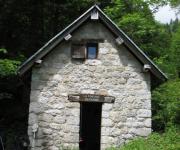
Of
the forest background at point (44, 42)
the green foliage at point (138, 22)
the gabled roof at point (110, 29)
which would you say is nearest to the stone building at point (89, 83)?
the gabled roof at point (110, 29)

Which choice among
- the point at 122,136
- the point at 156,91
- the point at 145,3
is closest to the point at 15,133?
the point at 122,136

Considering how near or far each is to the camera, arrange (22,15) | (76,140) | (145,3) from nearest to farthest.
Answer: (76,140) < (22,15) < (145,3)

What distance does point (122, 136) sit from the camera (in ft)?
47.1

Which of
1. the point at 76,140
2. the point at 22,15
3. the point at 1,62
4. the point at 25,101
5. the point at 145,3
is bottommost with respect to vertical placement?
the point at 76,140

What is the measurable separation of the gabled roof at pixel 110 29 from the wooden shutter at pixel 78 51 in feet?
2.03

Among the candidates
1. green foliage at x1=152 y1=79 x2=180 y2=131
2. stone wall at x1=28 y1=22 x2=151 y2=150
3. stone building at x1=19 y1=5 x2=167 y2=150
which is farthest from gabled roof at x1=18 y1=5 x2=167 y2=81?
green foliage at x1=152 y1=79 x2=180 y2=131

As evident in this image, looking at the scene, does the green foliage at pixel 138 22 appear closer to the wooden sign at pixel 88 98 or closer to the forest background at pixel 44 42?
the forest background at pixel 44 42

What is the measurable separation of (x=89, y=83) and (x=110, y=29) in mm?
2177

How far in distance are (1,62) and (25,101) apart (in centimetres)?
608

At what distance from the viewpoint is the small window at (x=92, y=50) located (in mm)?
14781

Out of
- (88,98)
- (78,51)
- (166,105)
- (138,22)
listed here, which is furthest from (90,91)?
(138,22)

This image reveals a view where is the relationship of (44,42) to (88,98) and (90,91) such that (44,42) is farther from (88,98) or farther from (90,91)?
(88,98)

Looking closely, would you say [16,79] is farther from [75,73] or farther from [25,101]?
[75,73]

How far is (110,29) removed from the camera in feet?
48.1
